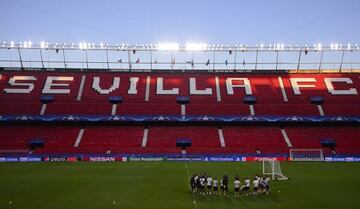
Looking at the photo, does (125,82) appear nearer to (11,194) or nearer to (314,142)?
(314,142)

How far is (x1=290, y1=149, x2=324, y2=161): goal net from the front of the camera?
52.3 meters

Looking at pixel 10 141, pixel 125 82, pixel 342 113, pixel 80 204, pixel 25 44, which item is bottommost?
pixel 80 204

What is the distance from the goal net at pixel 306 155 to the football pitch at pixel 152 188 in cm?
826

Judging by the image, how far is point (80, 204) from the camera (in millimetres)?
24094

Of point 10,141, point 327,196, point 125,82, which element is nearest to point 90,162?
point 10,141

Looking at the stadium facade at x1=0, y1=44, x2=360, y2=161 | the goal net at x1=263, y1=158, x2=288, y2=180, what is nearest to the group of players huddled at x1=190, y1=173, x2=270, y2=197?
the goal net at x1=263, y1=158, x2=288, y2=180

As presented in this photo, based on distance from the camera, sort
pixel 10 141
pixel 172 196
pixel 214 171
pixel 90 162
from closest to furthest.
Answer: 1. pixel 172 196
2. pixel 214 171
3. pixel 90 162
4. pixel 10 141

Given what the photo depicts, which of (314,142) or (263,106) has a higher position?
(263,106)

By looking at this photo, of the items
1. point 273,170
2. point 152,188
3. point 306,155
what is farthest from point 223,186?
point 306,155

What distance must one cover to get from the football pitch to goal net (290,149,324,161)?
27.1 feet

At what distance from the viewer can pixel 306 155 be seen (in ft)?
174

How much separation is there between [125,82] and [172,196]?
4441 centimetres

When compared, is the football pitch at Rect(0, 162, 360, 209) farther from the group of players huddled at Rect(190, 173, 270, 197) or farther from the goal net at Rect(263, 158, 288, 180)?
the goal net at Rect(263, 158, 288, 180)

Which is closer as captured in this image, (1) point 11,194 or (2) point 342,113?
(1) point 11,194
